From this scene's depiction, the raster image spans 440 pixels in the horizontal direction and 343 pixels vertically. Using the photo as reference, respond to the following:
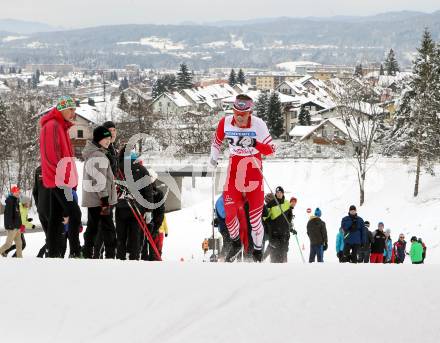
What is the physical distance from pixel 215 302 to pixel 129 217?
4224 mm

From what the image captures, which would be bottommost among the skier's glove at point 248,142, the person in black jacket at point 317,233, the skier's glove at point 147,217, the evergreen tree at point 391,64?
the evergreen tree at point 391,64

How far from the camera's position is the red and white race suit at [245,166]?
753cm

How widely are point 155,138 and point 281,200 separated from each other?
193 ft

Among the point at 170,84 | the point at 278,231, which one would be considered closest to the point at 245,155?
the point at 278,231

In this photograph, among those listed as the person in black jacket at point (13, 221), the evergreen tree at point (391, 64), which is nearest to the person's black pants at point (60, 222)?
the person in black jacket at point (13, 221)

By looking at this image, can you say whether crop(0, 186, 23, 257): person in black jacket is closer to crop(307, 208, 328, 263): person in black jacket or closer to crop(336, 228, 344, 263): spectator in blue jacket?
crop(307, 208, 328, 263): person in black jacket

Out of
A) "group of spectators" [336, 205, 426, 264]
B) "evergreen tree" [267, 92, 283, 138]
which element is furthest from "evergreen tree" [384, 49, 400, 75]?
"group of spectators" [336, 205, 426, 264]

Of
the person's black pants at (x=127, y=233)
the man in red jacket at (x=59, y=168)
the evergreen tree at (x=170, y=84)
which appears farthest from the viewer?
the evergreen tree at (x=170, y=84)

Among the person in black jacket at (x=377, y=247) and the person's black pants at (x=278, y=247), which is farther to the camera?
the person in black jacket at (x=377, y=247)

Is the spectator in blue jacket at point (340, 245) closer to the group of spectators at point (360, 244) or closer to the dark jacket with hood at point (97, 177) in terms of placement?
the group of spectators at point (360, 244)

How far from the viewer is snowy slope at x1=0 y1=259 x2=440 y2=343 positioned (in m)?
3.96

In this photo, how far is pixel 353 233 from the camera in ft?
40.7

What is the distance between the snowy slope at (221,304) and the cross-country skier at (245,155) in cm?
253

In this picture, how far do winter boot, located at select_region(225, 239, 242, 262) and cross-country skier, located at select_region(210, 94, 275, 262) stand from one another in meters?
0.34
